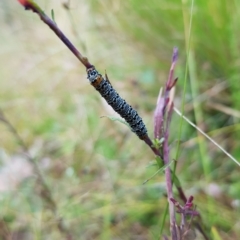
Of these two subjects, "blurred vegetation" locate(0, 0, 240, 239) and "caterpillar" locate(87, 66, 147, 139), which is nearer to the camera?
"caterpillar" locate(87, 66, 147, 139)

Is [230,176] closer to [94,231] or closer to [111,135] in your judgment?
[94,231]

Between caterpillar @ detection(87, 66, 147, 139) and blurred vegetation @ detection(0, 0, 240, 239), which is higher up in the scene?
blurred vegetation @ detection(0, 0, 240, 239)

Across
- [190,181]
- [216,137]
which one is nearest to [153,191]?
[190,181]

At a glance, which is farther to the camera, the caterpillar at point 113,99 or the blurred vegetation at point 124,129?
the blurred vegetation at point 124,129

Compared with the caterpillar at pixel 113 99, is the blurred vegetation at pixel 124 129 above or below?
above
